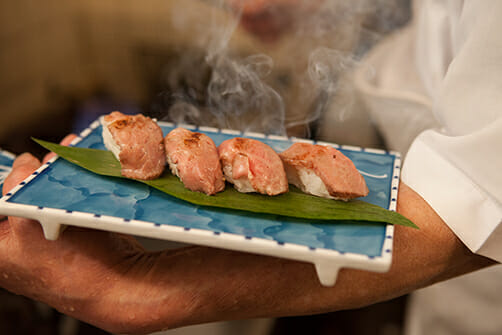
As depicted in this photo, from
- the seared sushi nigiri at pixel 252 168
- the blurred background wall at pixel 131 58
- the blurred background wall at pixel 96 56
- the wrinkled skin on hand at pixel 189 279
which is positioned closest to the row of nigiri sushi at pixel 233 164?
the seared sushi nigiri at pixel 252 168

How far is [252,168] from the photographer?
1.16 meters

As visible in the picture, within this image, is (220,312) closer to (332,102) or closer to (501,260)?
(501,260)

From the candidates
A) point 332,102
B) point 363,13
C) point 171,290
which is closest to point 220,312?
point 171,290

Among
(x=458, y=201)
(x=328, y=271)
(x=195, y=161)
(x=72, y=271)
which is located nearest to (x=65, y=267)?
(x=72, y=271)

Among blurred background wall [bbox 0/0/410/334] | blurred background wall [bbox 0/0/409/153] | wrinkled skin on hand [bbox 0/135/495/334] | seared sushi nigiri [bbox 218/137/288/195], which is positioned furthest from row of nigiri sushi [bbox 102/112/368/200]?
blurred background wall [bbox 0/0/409/153]

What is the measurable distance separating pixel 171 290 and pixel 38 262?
0.34m

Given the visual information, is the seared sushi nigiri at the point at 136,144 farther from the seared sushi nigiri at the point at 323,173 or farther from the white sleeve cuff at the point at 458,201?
the white sleeve cuff at the point at 458,201

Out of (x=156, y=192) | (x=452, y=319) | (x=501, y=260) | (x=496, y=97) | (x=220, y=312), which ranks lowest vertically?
(x=452, y=319)

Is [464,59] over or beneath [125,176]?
over

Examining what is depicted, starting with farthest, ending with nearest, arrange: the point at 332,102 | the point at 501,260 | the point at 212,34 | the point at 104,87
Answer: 1. the point at 104,87
2. the point at 212,34
3. the point at 332,102
4. the point at 501,260

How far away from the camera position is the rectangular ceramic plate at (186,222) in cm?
94

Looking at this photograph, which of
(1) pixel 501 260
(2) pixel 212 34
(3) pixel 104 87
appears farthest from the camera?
(3) pixel 104 87

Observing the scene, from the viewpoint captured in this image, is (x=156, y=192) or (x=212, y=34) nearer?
(x=156, y=192)

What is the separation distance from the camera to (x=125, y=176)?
117 cm
